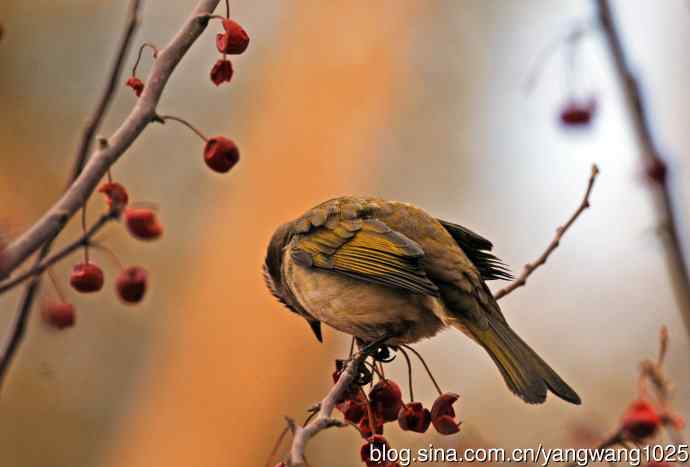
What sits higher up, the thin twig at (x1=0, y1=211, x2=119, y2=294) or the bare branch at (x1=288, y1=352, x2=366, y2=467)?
the thin twig at (x1=0, y1=211, x2=119, y2=294)

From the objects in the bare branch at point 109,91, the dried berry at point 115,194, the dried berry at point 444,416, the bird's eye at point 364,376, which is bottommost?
the dried berry at point 444,416

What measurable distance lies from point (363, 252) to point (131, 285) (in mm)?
1742

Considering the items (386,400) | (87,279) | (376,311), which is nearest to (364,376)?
(386,400)

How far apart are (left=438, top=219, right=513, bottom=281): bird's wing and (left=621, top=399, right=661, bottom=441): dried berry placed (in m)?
1.95

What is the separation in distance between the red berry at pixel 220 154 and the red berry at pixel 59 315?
1.78 ft

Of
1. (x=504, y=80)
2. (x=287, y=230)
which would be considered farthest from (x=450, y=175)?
(x=287, y=230)

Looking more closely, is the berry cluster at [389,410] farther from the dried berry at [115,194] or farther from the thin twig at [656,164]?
the thin twig at [656,164]

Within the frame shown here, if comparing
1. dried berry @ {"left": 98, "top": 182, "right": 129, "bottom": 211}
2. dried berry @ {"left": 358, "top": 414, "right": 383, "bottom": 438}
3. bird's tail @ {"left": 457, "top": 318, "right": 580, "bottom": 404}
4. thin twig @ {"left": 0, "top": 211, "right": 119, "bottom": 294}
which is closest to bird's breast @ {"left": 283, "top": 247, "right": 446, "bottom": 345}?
bird's tail @ {"left": 457, "top": 318, "right": 580, "bottom": 404}

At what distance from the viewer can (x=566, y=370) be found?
29.2 ft

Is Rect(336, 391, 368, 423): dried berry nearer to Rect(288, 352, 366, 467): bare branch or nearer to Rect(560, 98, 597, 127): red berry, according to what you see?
Rect(288, 352, 366, 467): bare branch

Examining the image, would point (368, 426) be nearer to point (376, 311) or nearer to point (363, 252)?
point (376, 311)

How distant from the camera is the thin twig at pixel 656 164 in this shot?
1533 mm

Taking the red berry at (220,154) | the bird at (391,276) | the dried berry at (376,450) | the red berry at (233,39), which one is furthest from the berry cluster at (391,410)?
the red berry at (233,39)

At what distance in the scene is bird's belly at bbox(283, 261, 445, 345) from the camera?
369cm
